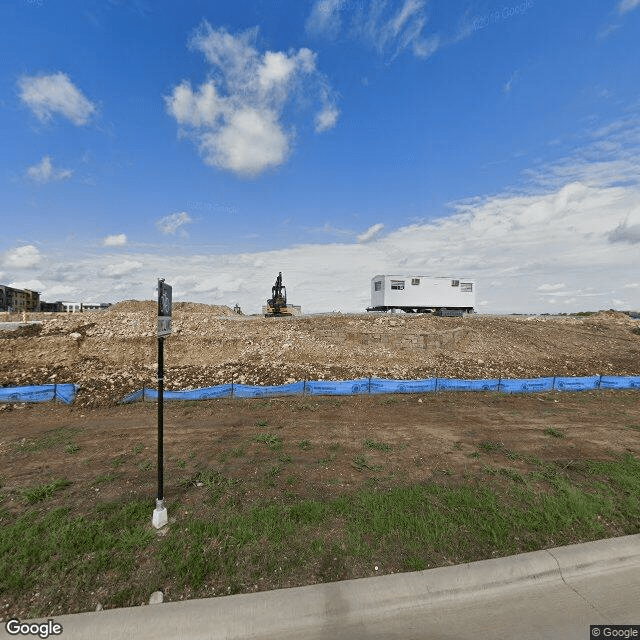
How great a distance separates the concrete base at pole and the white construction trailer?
118ft

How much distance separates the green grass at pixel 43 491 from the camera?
6.16m

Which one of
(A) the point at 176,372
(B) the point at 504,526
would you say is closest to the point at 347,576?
(B) the point at 504,526

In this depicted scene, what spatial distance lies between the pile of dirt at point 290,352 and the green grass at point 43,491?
703cm

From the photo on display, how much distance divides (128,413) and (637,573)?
45.8 feet

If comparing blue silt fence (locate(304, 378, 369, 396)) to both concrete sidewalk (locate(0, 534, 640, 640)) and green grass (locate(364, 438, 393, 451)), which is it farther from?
concrete sidewalk (locate(0, 534, 640, 640))

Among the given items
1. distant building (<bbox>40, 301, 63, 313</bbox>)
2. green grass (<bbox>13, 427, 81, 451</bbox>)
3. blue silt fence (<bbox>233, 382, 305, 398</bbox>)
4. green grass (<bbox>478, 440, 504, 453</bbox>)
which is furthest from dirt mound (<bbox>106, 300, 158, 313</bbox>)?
distant building (<bbox>40, 301, 63, 313</bbox>)

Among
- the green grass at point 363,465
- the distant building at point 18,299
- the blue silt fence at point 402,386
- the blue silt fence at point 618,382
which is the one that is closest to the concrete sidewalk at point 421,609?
the green grass at point 363,465

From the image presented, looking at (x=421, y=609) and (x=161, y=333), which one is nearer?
(x=421, y=609)

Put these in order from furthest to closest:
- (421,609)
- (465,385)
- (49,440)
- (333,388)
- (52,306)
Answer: (52,306)
(465,385)
(333,388)
(49,440)
(421,609)

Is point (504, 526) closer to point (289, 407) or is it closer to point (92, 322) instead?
point (289, 407)

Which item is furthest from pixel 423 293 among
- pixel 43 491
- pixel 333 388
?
pixel 43 491

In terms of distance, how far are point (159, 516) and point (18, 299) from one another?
405 feet

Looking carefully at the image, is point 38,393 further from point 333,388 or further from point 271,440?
point 333,388

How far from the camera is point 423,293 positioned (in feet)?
130
